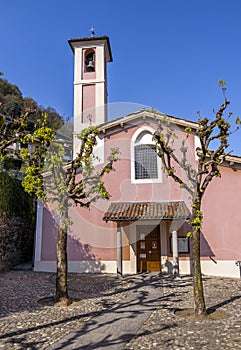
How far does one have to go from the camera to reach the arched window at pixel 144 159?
15.7 m

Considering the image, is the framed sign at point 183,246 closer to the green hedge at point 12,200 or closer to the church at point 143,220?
the church at point 143,220

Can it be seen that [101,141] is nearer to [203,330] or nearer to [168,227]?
[168,227]

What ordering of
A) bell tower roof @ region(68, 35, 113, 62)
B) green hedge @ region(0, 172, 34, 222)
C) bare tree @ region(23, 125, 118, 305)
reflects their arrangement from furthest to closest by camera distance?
1. bell tower roof @ region(68, 35, 113, 62)
2. green hedge @ region(0, 172, 34, 222)
3. bare tree @ region(23, 125, 118, 305)

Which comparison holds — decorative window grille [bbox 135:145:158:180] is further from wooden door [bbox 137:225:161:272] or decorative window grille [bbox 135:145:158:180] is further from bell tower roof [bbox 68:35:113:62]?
bell tower roof [bbox 68:35:113:62]

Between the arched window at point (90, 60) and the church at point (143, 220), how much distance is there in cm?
762

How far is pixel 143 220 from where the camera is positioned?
14.0 meters

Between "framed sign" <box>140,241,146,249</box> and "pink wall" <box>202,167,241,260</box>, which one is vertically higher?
"pink wall" <box>202,167,241,260</box>

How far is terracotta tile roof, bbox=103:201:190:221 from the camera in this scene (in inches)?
526

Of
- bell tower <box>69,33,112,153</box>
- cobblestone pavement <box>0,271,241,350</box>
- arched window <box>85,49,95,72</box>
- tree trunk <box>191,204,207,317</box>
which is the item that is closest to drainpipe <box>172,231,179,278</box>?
cobblestone pavement <box>0,271,241,350</box>

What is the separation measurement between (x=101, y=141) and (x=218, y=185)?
669 cm

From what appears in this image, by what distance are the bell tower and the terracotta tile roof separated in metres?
7.93

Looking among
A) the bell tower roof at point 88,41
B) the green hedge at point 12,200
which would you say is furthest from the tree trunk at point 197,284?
the bell tower roof at point 88,41

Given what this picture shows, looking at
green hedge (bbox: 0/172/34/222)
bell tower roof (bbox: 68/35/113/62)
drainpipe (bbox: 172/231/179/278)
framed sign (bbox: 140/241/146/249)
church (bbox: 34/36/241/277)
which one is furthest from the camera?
bell tower roof (bbox: 68/35/113/62)

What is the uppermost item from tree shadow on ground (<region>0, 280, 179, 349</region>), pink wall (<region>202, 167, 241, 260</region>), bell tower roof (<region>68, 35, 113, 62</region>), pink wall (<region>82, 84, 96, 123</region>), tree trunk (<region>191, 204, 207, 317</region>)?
bell tower roof (<region>68, 35, 113, 62</region>)
